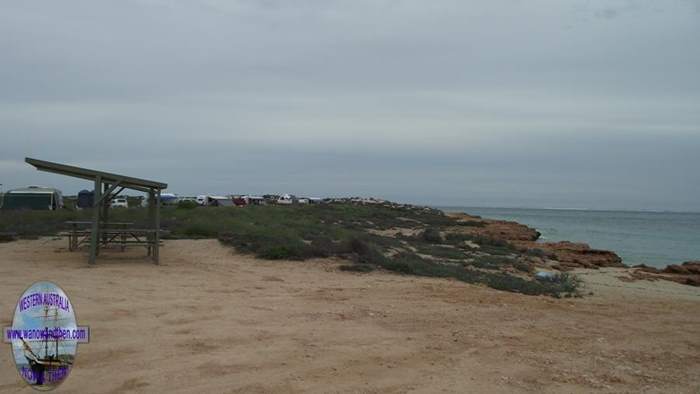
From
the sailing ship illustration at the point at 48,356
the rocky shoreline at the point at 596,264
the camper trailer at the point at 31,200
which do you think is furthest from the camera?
the camper trailer at the point at 31,200

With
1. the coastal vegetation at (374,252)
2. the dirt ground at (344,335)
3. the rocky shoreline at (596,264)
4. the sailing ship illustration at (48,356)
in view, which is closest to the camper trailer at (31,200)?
the coastal vegetation at (374,252)

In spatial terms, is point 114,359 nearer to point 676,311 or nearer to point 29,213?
point 676,311

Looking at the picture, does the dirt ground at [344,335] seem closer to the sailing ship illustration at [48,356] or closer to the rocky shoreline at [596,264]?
the sailing ship illustration at [48,356]

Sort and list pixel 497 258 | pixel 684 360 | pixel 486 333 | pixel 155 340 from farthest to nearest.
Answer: pixel 497 258
pixel 486 333
pixel 684 360
pixel 155 340

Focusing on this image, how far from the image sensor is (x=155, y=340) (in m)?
6.30

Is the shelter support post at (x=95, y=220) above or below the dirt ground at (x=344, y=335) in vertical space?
above

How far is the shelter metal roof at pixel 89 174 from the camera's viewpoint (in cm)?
1236

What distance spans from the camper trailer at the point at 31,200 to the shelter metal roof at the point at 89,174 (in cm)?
2068

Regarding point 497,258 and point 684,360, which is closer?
point 684,360

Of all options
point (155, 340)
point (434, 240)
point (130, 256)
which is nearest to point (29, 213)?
point (130, 256)

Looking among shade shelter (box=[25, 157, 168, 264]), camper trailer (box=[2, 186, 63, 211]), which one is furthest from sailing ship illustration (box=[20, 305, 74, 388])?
camper trailer (box=[2, 186, 63, 211])

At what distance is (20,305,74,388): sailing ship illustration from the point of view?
3.68 meters

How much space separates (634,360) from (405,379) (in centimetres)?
274

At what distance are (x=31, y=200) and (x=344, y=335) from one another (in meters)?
30.1
